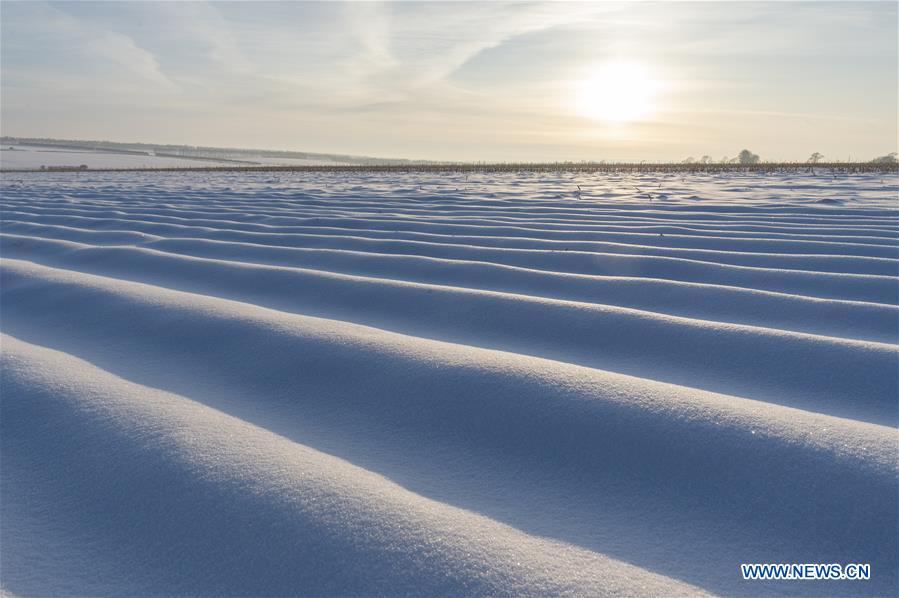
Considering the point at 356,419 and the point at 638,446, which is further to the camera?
the point at 356,419

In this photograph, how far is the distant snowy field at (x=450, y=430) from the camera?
0.83m

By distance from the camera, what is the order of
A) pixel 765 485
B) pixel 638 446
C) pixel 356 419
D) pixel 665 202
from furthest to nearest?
pixel 665 202, pixel 356 419, pixel 638 446, pixel 765 485

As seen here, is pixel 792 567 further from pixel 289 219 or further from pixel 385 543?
pixel 289 219

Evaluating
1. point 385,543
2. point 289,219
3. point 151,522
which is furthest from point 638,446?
point 289,219

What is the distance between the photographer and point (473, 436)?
3.76 feet

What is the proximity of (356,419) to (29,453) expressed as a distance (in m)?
Result: 0.58

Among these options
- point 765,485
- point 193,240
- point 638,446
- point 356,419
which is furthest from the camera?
point 193,240

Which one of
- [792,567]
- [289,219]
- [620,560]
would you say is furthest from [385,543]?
[289,219]

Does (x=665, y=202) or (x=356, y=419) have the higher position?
(x=665, y=202)

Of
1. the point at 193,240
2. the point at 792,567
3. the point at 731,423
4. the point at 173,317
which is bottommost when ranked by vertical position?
the point at 792,567

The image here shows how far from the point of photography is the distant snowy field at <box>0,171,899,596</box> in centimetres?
83

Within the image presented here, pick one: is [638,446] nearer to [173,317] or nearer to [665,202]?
[173,317]

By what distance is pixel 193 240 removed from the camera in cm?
326

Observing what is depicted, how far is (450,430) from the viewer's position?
1167 mm
